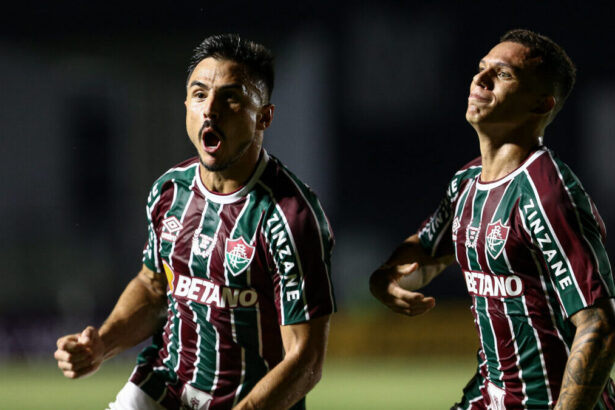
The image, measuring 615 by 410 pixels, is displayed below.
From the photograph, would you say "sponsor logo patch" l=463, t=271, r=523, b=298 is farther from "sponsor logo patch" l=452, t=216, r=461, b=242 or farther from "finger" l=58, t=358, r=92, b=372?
"finger" l=58, t=358, r=92, b=372

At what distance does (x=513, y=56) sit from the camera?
9.98 ft

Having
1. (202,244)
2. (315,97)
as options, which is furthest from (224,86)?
(315,97)

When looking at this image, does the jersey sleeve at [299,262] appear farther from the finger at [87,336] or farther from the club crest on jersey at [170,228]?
the finger at [87,336]

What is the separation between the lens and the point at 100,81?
10.6 meters

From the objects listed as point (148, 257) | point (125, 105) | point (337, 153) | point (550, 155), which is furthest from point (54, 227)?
point (550, 155)

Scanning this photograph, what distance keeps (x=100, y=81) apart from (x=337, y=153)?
110 inches

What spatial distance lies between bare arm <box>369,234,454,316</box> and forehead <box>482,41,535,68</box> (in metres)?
0.73

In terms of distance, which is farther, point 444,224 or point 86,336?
point 444,224

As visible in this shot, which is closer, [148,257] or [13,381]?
[148,257]

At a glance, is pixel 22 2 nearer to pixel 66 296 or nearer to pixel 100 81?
pixel 100 81

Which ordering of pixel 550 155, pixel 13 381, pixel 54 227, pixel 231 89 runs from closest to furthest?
pixel 550 155 < pixel 231 89 < pixel 13 381 < pixel 54 227

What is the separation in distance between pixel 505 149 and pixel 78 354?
156 cm

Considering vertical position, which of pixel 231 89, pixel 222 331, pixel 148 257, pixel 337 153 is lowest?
pixel 222 331

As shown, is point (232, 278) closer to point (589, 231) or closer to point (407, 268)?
point (407, 268)
